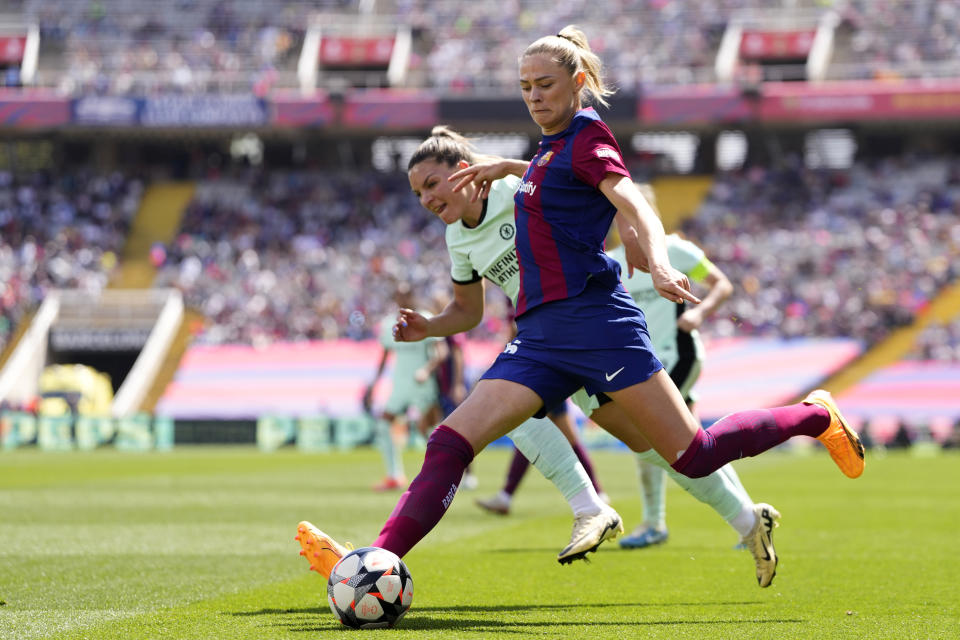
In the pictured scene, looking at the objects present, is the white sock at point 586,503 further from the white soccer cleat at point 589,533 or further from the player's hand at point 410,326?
the player's hand at point 410,326

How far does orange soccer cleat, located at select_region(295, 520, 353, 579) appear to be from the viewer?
507cm

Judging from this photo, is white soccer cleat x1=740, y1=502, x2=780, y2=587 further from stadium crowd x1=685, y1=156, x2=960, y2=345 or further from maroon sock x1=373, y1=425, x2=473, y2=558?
stadium crowd x1=685, y1=156, x2=960, y2=345

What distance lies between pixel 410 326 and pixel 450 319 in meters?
0.22

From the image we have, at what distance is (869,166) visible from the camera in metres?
41.2

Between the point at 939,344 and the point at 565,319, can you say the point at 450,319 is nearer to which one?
the point at 565,319

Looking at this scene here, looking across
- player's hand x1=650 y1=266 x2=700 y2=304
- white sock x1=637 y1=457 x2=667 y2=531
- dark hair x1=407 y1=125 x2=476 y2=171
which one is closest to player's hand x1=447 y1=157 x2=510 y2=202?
dark hair x1=407 y1=125 x2=476 y2=171

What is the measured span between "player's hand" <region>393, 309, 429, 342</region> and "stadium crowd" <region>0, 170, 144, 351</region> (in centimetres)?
3275

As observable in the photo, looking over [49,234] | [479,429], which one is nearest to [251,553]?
[479,429]

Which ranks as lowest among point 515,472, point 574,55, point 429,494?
point 515,472

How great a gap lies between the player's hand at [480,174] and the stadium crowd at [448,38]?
3534cm

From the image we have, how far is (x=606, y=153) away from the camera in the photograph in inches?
195

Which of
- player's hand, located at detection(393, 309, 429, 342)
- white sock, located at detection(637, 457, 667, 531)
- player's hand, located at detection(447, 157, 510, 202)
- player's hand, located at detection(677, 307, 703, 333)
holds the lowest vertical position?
white sock, located at detection(637, 457, 667, 531)

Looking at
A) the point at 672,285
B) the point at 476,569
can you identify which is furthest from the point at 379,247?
the point at 672,285

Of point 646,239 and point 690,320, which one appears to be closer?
point 646,239
